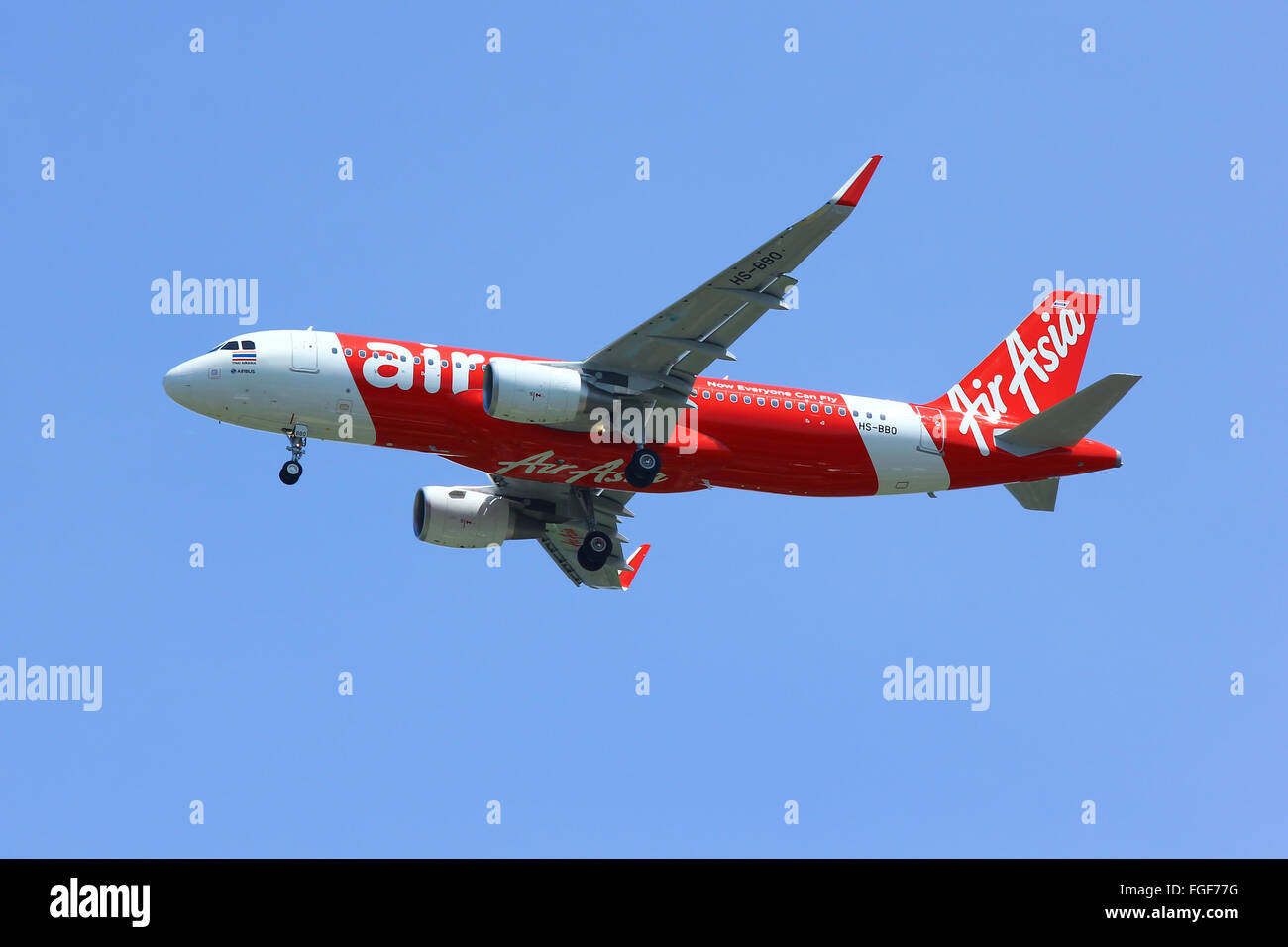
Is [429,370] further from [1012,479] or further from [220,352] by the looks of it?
[1012,479]

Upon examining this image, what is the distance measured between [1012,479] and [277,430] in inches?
821

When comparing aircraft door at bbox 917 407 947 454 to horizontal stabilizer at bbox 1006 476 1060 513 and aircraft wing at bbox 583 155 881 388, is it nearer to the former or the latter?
horizontal stabilizer at bbox 1006 476 1060 513

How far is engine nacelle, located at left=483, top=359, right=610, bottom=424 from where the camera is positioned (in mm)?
39406

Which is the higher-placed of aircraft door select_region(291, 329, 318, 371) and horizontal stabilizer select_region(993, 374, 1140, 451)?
aircraft door select_region(291, 329, 318, 371)

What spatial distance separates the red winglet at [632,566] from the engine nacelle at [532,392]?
31.7 feet

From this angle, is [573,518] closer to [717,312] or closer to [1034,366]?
[717,312]

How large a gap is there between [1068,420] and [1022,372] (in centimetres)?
394

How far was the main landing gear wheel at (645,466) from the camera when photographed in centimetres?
4153

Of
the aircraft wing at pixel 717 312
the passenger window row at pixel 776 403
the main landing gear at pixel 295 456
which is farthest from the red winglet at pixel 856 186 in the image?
the main landing gear at pixel 295 456

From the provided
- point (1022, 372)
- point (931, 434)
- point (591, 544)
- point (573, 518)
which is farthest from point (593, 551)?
point (1022, 372)

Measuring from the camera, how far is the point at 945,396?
153ft

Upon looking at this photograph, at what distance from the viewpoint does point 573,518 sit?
46688mm

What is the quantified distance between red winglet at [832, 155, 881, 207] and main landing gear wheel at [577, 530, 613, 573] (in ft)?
43.5
